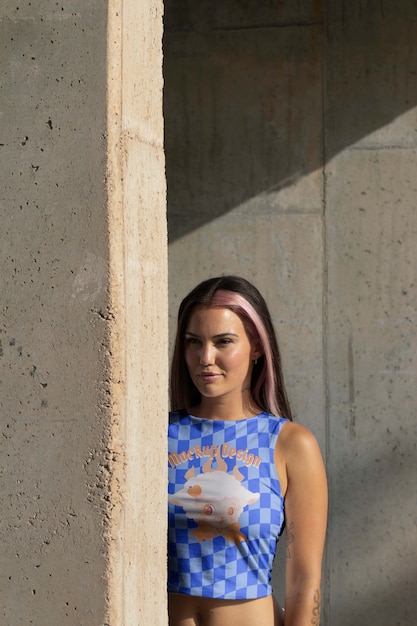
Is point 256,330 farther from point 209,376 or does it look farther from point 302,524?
point 302,524

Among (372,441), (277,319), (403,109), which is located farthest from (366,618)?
(403,109)

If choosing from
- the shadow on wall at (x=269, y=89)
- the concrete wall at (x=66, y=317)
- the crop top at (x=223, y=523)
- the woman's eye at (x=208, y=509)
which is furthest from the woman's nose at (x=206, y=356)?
the shadow on wall at (x=269, y=89)

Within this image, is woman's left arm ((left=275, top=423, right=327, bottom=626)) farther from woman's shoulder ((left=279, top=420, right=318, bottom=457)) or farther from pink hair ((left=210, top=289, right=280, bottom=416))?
pink hair ((left=210, top=289, right=280, bottom=416))

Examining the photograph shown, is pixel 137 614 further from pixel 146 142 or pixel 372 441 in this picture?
pixel 372 441

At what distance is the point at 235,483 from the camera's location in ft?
8.07

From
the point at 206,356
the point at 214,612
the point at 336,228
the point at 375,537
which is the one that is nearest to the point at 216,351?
the point at 206,356

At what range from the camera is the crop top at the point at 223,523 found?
242 cm

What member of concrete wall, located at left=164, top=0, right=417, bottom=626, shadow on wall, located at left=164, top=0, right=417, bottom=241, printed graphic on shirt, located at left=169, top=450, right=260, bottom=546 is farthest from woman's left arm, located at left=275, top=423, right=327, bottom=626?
A: shadow on wall, located at left=164, top=0, right=417, bottom=241

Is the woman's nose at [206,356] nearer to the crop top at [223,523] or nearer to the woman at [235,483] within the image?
the woman at [235,483]

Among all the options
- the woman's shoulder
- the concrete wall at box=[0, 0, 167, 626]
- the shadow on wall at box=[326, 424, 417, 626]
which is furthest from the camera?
the shadow on wall at box=[326, 424, 417, 626]

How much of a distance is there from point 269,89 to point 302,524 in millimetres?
2858

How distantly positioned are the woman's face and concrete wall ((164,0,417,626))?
223 cm

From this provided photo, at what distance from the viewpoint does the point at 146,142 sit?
1954mm

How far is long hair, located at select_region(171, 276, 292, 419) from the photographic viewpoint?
8.71 feet
